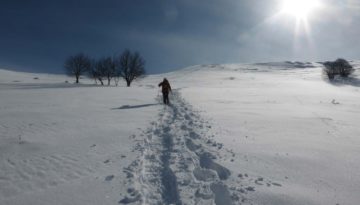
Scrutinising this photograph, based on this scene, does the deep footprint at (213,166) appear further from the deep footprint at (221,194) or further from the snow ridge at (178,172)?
the deep footprint at (221,194)

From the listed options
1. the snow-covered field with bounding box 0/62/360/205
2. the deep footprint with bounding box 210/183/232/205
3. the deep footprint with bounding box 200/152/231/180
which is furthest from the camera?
the deep footprint with bounding box 200/152/231/180

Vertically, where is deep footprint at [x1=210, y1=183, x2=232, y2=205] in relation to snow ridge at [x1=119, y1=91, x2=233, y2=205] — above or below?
below

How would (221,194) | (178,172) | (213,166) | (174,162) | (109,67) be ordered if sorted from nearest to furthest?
1. (221,194)
2. (178,172)
3. (213,166)
4. (174,162)
5. (109,67)

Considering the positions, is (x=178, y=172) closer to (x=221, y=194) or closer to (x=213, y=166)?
(x=213, y=166)

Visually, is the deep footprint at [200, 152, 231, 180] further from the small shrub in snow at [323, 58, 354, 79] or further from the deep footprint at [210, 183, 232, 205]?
the small shrub in snow at [323, 58, 354, 79]

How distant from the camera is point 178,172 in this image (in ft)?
20.6

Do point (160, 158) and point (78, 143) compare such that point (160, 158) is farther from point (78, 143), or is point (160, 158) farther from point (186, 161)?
point (78, 143)

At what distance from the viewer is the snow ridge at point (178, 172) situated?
521 cm

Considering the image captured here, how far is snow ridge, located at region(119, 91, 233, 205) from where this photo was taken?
17.1 ft

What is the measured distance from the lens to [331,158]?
7.36 meters

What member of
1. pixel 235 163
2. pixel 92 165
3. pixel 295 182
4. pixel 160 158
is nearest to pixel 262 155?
pixel 235 163

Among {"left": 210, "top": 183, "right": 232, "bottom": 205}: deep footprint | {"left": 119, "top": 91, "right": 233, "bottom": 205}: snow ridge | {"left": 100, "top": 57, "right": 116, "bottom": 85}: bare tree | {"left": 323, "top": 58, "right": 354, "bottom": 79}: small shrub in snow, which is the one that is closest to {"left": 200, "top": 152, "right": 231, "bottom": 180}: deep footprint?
{"left": 119, "top": 91, "right": 233, "bottom": 205}: snow ridge

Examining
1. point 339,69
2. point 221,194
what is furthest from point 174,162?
point 339,69

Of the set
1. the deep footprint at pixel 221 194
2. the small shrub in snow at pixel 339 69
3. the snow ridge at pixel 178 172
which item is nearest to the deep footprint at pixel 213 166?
the snow ridge at pixel 178 172
